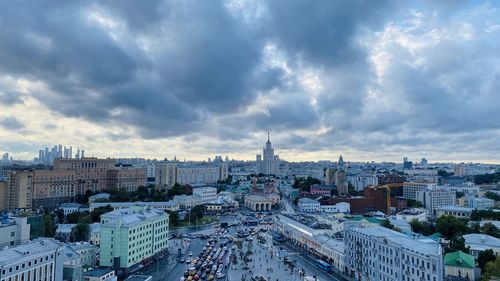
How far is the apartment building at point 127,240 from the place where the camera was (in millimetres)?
26172

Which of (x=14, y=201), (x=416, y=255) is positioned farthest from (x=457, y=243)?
(x=14, y=201)

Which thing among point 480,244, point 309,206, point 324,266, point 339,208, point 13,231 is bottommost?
point 324,266

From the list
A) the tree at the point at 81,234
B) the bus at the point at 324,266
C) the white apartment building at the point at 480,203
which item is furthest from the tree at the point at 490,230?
the tree at the point at 81,234

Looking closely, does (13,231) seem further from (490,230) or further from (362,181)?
(362,181)

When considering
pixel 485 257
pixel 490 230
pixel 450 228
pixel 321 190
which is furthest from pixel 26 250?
pixel 321 190

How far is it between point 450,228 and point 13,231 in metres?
32.7

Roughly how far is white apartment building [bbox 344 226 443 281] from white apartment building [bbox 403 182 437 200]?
1705 inches

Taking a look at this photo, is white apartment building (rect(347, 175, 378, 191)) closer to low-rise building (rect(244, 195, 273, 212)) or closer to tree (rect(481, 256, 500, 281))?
low-rise building (rect(244, 195, 273, 212))

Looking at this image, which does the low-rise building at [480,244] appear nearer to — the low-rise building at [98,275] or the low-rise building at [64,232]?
the low-rise building at [98,275]

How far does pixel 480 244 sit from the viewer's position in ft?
93.4

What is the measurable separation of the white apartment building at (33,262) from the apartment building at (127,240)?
6.05 metres

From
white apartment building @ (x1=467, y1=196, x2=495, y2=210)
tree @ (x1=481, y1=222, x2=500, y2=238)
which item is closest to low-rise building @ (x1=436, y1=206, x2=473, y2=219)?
white apartment building @ (x1=467, y1=196, x2=495, y2=210)

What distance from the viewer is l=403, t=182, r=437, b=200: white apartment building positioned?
6588cm

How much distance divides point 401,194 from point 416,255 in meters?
57.5
